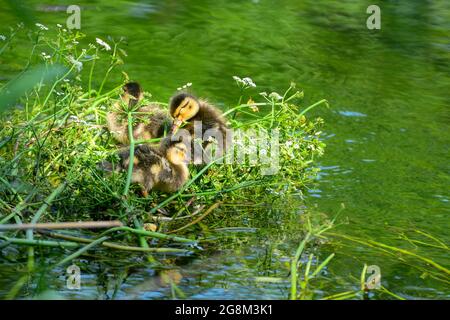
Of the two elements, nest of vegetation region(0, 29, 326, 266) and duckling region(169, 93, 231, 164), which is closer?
nest of vegetation region(0, 29, 326, 266)

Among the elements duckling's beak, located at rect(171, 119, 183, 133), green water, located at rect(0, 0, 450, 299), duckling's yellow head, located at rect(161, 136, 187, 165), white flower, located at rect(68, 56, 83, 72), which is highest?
white flower, located at rect(68, 56, 83, 72)

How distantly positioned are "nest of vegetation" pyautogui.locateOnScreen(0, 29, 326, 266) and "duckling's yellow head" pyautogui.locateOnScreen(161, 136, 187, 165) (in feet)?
0.34

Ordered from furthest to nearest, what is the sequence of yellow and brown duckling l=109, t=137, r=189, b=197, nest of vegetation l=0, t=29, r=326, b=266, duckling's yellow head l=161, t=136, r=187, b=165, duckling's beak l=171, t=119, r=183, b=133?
duckling's beak l=171, t=119, r=183, b=133, duckling's yellow head l=161, t=136, r=187, b=165, yellow and brown duckling l=109, t=137, r=189, b=197, nest of vegetation l=0, t=29, r=326, b=266

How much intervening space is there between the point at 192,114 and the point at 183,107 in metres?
0.05

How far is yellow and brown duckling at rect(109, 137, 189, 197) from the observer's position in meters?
3.57

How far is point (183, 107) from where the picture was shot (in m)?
4.00

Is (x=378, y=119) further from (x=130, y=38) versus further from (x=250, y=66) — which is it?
(x=130, y=38)

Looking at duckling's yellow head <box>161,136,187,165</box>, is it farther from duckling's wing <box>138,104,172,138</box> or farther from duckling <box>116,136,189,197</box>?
duckling's wing <box>138,104,172,138</box>

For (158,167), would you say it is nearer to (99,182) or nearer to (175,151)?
(175,151)

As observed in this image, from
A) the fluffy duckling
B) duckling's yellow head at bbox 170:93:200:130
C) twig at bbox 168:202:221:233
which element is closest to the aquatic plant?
twig at bbox 168:202:221:233

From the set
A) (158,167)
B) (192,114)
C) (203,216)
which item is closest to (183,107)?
(192,114)

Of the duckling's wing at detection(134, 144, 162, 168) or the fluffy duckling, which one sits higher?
the fluffy duckling

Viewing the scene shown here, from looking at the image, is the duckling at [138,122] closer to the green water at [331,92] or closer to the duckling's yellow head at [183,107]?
the duckling's yellow head at [183,107]

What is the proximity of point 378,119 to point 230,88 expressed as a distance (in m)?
0.92
